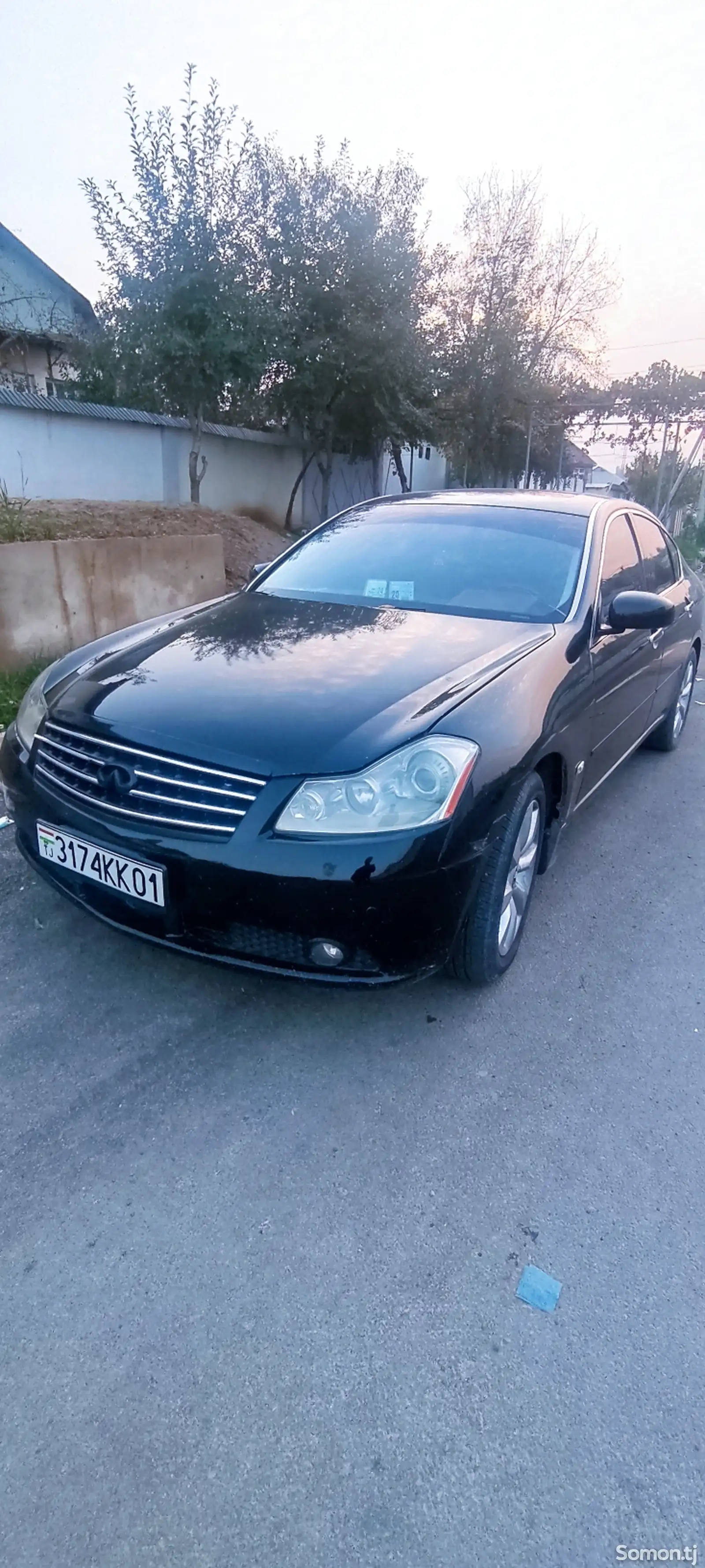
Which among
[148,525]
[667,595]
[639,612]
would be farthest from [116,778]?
[148,525]

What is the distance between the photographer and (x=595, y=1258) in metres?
1.79

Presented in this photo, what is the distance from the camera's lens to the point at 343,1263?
1.75 metres

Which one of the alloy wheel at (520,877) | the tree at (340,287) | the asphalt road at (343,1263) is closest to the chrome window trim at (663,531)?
the alloy wheel at (520,877)

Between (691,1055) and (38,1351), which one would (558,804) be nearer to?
(691,1055)

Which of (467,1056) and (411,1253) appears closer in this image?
(411,1253)

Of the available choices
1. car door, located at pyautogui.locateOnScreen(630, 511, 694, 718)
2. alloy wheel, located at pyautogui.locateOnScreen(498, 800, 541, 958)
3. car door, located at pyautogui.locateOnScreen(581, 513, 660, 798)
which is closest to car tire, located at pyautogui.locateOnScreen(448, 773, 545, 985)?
alloy wheel, located at pyautogui.locateOnScreen(498, 800, 541, 958)

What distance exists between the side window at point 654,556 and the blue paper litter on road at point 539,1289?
319 cm

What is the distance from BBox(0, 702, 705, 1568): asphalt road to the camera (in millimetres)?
1352

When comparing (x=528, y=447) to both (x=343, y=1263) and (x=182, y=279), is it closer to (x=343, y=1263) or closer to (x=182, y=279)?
(x=182, y=279)

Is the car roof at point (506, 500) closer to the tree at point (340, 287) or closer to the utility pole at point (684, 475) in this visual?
the tree at point (340, 287)

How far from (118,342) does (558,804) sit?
9.78 meters

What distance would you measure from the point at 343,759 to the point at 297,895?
0.35 meters

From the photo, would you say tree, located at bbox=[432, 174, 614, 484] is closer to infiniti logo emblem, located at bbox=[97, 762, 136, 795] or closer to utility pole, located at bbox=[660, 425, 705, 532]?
utility pole, located at bbox=[660, 425, 705, 532]

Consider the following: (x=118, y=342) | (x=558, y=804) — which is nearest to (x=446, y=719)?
(x=558, y=804)
